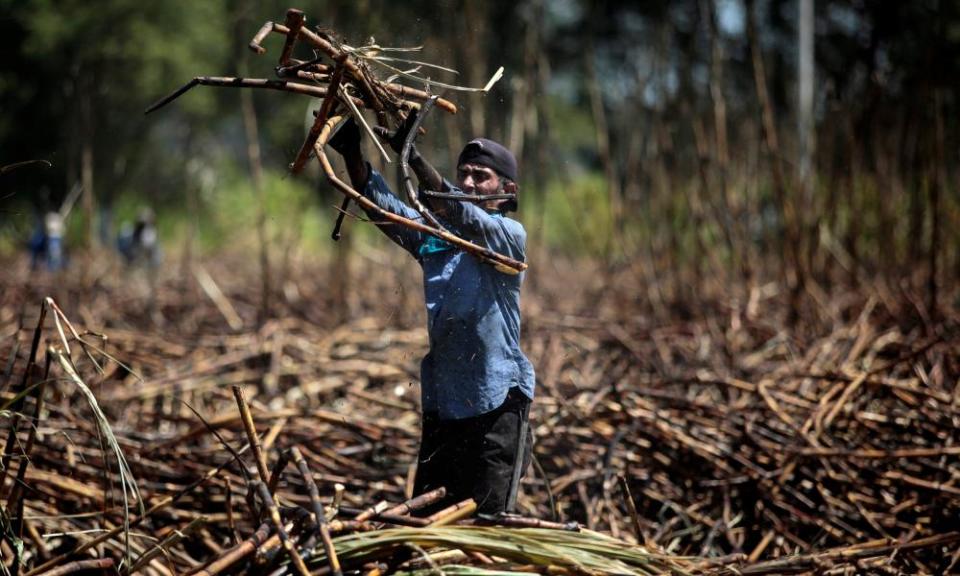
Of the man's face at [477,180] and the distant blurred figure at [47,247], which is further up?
the man's face at [477,180]

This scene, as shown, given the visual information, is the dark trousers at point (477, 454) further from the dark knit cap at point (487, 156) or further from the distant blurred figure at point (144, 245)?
the distant blurred figure at point (144, 245)

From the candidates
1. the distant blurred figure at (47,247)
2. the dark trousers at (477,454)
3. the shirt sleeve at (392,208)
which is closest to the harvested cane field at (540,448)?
the dark trousers at (477,454)

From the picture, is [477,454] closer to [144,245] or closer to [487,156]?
[487,156]

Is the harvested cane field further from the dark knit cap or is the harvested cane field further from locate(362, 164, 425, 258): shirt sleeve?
the dark knit cap

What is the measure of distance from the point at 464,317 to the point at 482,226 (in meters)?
0.25

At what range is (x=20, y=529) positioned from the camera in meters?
2.34

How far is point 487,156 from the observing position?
8.00 feet

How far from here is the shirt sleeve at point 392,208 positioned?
2402 millimetres

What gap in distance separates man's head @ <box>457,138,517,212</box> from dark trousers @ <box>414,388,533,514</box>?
1.74 feet

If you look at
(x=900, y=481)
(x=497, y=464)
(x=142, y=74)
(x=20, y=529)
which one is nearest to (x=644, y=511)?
(x=900, y=481)

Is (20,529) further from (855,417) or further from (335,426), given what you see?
(855,417)

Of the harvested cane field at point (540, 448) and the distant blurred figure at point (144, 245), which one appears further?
the distant blurred figure at point (144, 245)

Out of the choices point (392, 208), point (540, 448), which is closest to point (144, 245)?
point (540, 448)

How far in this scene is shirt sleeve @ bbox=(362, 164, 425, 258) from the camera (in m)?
2.40
